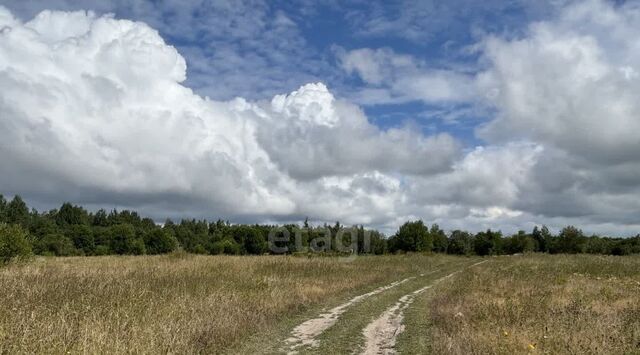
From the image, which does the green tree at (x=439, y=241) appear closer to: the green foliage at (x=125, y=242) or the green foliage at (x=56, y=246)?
the green foliage at (x=125, y=242)

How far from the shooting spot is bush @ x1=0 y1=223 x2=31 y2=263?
2672cm

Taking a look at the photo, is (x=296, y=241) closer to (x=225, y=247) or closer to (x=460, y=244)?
(x=225, y=247)

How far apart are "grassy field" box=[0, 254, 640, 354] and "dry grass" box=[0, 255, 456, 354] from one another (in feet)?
0.11

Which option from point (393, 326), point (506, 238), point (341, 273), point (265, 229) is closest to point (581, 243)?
point (506, 238)

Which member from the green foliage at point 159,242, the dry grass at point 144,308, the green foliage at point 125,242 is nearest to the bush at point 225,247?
the green foliage at point 159,242

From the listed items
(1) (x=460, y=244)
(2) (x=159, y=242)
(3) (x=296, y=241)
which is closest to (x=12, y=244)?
(3) (x=296, y=241)

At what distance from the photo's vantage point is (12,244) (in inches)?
1062

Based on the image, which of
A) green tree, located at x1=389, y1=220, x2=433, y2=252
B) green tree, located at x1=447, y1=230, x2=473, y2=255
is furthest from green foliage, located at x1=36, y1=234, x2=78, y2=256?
green tree, located at x1=447, y1=230, x2=473, y2=255

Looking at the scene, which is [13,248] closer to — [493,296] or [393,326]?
[393,326]

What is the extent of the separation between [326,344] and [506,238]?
11217 cm

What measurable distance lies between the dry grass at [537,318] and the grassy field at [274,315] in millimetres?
39

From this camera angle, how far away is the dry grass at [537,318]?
10766 millimetres

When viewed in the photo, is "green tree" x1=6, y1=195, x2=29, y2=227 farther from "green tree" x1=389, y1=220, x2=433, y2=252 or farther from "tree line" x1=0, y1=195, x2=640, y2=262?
"green tree" x1=389, y1=220, x2=433, y2=252

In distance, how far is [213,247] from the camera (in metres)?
100
